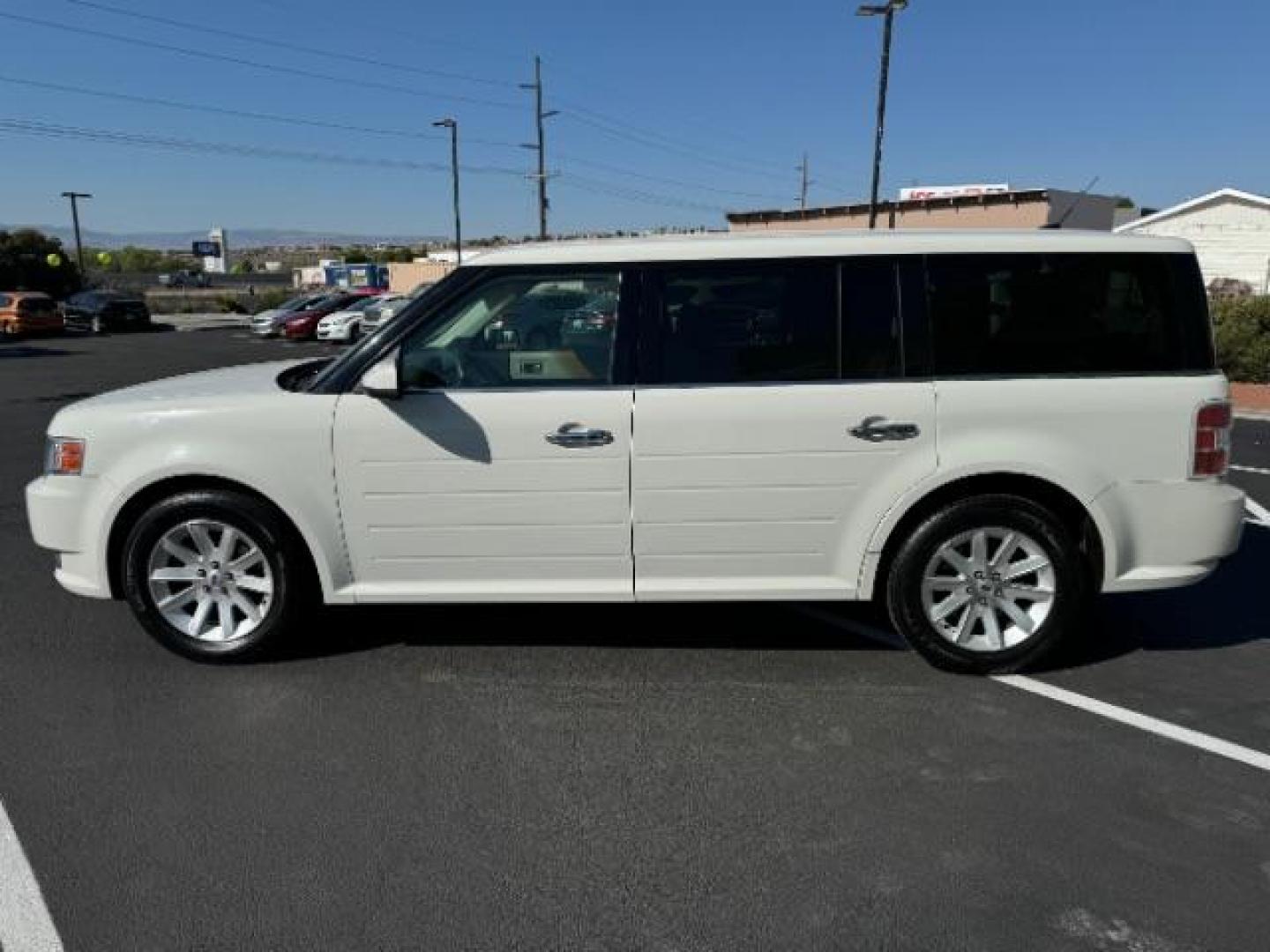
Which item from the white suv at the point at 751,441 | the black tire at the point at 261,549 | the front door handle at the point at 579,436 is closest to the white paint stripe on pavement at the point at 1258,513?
the white suv at the point at 751,441

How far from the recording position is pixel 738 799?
125 inches

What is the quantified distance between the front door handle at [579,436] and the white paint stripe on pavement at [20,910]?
225 centimetres

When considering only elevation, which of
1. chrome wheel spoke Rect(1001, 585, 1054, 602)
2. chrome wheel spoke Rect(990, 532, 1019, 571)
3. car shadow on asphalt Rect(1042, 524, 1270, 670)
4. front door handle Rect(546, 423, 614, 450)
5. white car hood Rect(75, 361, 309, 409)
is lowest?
car shadow on asphalt Rect(1042, 524, 1270, 670)

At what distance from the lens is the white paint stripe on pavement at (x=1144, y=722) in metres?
3.45

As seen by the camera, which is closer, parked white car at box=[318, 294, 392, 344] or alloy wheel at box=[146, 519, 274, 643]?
alloy wheel at box=[146, 519, 274, 643]

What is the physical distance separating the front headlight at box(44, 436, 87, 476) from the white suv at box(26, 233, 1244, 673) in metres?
0.02

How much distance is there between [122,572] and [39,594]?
4.94ft

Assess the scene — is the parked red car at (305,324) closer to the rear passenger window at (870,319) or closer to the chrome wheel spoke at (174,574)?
the chrome wheel spoke at (174,574)

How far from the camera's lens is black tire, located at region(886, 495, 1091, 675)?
4020 millimetres

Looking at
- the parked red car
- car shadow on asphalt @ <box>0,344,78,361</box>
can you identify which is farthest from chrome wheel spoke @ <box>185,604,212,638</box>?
the parked red car

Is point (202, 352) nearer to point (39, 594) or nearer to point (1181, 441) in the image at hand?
point (39, 594)

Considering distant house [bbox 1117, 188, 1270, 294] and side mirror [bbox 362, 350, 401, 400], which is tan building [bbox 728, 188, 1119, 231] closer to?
distant house [bbox 1117, 188, 1270, 294]

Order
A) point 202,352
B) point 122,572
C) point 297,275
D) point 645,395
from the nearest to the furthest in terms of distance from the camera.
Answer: point 645,395 < point 122,572 < point 202,352 < point 297,275

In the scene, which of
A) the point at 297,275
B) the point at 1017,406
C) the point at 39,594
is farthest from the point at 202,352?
the point at 297,275
